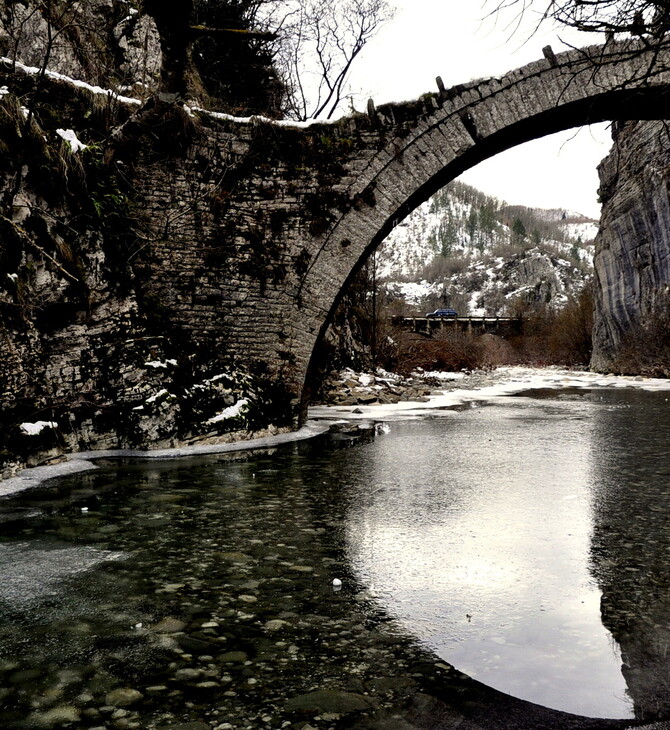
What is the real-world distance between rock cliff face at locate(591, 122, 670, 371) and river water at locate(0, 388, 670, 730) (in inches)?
778

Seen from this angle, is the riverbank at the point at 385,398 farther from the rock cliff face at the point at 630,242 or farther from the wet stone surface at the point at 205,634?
the rock cliff face at the point at 630,242

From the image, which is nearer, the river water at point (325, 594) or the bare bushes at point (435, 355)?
the river water at point (325, 594)

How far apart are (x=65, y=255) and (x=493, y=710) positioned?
5.92m

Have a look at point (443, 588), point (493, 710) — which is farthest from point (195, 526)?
point (493, 710)

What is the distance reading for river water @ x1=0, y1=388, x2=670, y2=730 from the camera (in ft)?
6.07

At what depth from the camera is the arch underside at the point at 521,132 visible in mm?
8328

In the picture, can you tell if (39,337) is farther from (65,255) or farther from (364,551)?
(364,551)

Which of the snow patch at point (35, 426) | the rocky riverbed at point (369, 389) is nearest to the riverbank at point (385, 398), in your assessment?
the rocky riverbed at point (369, 389)

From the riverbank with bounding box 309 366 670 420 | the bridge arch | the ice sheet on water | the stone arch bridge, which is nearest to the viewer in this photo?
the ice sheet on water

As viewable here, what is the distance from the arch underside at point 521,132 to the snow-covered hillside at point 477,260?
6547 centimetres

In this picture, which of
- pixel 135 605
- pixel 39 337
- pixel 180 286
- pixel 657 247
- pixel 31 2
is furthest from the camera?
pixel 657 247

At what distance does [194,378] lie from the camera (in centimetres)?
722

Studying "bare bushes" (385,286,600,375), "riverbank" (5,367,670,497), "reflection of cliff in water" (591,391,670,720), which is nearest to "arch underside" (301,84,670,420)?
"riverbank" (5,367,670,497)

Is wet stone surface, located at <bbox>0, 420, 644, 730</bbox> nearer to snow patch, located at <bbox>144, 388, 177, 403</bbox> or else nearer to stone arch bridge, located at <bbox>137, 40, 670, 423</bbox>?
snow patch, located at <bbox>144, 388, 177, 403</bbox>
